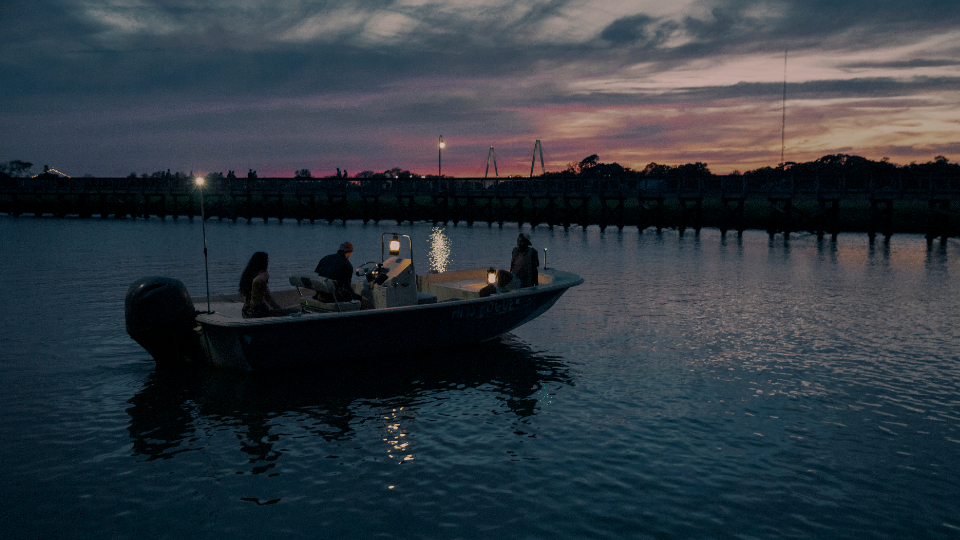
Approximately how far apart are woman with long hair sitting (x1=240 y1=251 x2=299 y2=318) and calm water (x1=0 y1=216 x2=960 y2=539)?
45.5 inches

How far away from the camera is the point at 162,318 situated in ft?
34.1

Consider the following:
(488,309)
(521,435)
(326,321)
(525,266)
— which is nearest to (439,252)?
(525,266)

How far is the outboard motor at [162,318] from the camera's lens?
10.3 meters

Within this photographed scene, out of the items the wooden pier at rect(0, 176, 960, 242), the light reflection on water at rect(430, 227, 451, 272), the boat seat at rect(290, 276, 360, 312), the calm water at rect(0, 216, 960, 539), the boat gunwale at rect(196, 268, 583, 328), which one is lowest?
the calm water at rect(0, 216, 960, 539)

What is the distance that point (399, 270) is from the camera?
1217cm

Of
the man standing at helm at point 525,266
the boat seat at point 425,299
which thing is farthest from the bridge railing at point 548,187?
the boat seat at point 425,299

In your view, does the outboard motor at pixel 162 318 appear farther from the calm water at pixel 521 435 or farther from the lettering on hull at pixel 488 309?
the lettering on hull at pixel 488 309

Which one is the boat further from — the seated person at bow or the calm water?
the calm water

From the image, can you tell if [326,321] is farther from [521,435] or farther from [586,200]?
[586,200]

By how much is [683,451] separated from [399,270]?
19.7 ft

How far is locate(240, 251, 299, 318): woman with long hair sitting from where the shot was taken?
35.3 feet

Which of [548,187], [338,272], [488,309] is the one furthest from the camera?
[548,187]

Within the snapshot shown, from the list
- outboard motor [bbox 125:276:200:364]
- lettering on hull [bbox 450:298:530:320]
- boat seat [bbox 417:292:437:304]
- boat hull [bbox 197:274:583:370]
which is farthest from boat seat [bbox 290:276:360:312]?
lettering on hull [bbox 450:298:530:320]

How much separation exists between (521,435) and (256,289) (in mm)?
4896
